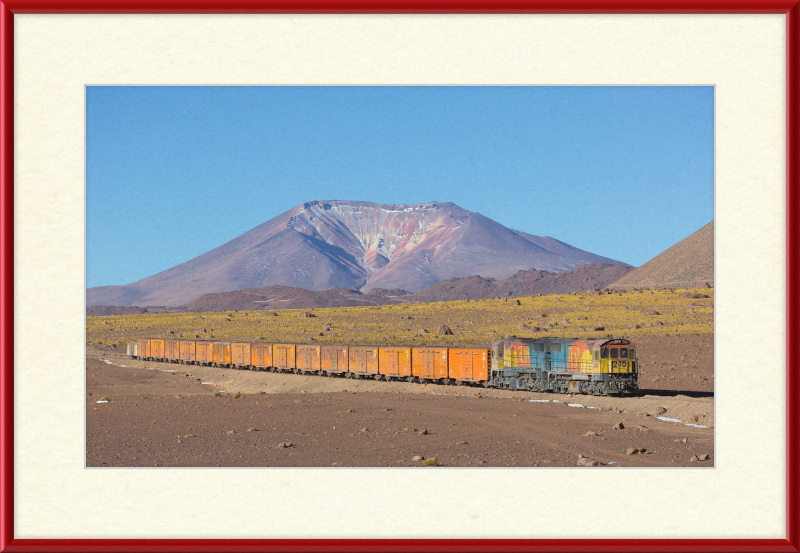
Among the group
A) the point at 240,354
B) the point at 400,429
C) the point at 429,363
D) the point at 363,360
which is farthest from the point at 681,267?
the point at 400,429

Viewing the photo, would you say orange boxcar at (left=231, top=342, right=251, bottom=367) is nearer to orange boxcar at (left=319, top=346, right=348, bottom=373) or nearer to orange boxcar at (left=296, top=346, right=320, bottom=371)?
orange boxcar at (left=296, top=346, right=320, bottom=371)

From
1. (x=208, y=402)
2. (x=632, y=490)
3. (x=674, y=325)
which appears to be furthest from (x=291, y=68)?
(x=674, y=325)

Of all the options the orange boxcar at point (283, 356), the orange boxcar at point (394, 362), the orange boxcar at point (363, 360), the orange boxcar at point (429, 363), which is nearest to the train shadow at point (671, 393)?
the orange boxcar at point (429, 363)

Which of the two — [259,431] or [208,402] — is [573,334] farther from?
[259,431]

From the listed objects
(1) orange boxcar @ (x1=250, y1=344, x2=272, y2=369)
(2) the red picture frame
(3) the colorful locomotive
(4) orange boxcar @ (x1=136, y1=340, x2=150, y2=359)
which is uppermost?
(2) the red picture frame

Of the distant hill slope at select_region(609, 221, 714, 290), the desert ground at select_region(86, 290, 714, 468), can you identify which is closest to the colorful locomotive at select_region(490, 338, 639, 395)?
the desert ground at select_region(86, 290, 714, 468)

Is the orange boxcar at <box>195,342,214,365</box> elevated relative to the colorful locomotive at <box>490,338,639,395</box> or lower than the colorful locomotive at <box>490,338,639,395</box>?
lower
